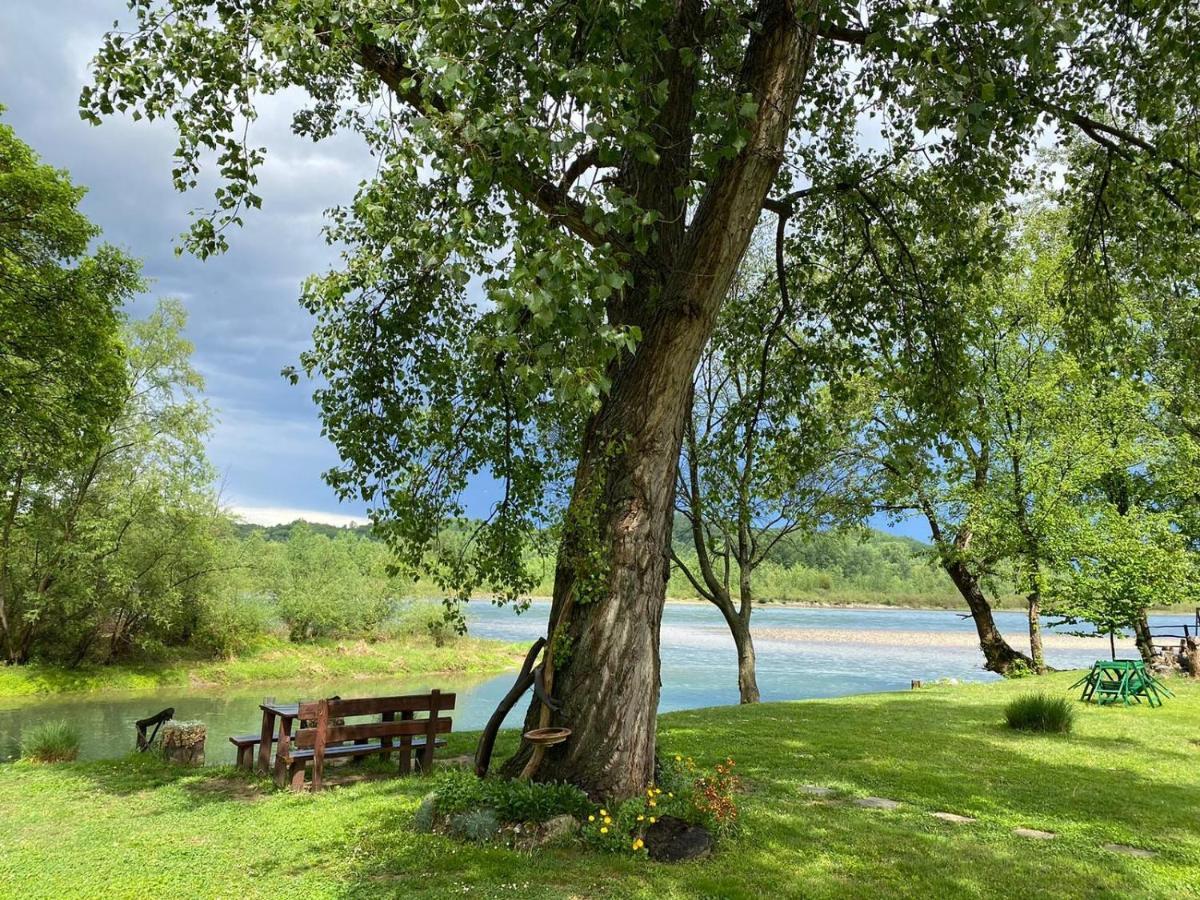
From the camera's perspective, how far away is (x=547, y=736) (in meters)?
5.37

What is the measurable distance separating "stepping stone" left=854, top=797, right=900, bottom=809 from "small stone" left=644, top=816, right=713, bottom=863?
7.83 feet

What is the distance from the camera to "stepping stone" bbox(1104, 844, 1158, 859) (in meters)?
5.61

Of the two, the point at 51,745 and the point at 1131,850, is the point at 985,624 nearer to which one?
the point at 1131,850

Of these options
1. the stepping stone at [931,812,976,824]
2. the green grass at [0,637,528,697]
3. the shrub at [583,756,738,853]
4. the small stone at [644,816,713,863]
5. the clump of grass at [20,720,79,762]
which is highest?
the shrub at [583,756,738,853]

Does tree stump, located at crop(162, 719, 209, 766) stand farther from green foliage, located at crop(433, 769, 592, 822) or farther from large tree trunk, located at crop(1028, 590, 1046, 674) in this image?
large tree trunk, located at crop(1028, 590, 1046, 674)

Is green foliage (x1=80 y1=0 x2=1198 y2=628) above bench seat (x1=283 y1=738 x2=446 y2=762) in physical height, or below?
above

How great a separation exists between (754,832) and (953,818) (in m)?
2.12

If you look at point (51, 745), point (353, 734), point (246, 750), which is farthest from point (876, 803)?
point (51, 745)

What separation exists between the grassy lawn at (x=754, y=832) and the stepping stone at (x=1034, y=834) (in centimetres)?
11

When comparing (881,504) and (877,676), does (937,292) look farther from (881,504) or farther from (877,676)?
(877,676)

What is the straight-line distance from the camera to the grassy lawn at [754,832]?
15.3 ft

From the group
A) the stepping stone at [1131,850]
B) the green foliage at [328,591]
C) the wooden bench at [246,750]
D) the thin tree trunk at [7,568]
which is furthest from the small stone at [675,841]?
the green foliage at [328,591]

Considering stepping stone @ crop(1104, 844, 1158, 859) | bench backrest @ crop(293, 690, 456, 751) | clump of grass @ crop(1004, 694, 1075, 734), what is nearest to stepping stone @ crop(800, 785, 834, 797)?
stepping stone @ crop(1104, 844, 1158, 859)

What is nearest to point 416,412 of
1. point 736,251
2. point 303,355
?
point 303,355
